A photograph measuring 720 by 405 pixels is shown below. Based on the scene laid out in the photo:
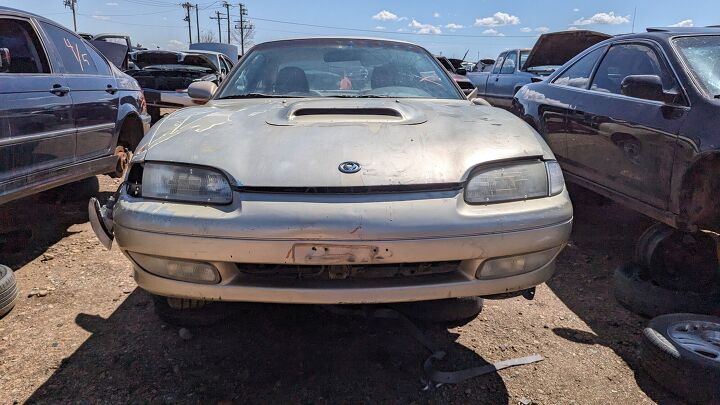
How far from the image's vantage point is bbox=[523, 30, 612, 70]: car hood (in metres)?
8.63

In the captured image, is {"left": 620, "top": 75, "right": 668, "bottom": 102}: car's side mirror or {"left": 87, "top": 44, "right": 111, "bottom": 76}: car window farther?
{"left": 87, "top": 44, "right": 111, "bottom": 76}: car window

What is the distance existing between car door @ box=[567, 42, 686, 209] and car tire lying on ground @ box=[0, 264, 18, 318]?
3.85 m

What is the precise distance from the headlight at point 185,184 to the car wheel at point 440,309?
1181 mm

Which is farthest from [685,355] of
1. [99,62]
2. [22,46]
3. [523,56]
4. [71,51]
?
[523,56]

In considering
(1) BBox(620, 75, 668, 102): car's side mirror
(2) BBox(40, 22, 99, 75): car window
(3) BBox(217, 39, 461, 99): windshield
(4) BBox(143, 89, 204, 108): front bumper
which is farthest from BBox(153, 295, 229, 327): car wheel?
(4) BBox(143, 89, 204, 108): front bumper

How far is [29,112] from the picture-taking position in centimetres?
345

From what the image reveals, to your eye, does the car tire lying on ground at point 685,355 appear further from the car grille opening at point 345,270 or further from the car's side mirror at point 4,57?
the car's side mirror at point 4,57

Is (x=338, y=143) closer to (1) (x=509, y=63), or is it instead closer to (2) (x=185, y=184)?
(2) (x=185, y=184)

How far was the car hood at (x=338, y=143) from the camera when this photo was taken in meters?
1.92

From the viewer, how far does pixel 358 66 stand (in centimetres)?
329

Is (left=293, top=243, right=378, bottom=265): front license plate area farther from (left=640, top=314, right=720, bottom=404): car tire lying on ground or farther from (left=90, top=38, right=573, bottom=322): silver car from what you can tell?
(left=640, top=314, right=720, bottom=404): car tire lying on ground

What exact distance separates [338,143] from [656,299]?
214 centimetres

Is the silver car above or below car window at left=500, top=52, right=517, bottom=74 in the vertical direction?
below

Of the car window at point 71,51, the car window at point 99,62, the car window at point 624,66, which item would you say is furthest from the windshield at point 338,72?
the car window at point 99,62
